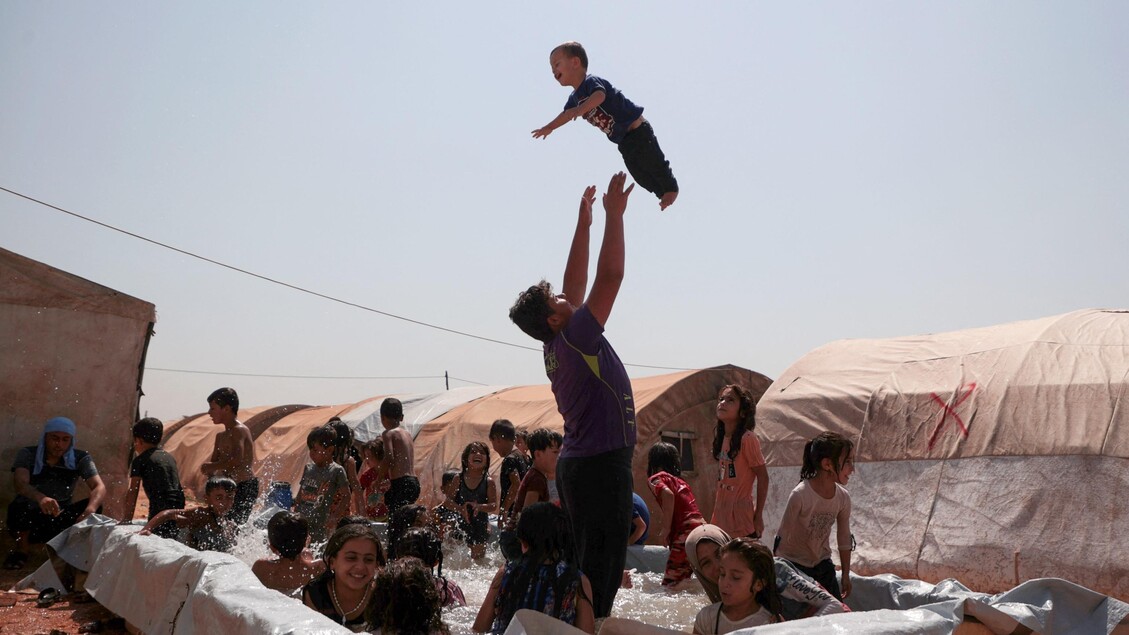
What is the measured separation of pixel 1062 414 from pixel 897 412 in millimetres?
1692

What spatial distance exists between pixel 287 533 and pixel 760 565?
2544mm

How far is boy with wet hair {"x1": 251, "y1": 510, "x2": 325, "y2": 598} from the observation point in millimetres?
4965

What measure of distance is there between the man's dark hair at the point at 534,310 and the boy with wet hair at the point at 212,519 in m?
4.14

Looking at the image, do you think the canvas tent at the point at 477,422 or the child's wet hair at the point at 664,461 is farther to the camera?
the canvas tent at the point at 477,422

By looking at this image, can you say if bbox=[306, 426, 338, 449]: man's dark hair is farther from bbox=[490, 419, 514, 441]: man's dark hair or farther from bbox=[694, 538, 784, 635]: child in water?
bbox=[694, 538, 784, 635]: child in water

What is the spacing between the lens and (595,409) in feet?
12.1

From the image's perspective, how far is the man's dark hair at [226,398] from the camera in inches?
303

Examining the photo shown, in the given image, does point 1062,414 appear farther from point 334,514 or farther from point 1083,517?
point 334,514

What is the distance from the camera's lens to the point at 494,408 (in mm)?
16172

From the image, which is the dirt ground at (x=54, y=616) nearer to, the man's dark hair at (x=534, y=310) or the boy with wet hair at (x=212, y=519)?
the boy with wet hair at (x=212, y=519)

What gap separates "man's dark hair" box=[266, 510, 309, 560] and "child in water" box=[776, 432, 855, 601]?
254 centimetres

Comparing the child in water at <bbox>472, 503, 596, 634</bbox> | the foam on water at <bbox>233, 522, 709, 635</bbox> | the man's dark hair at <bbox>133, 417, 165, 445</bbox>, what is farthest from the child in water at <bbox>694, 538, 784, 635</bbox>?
the man's dark hair at <bbox>133, 417, 165, 445</bbox>

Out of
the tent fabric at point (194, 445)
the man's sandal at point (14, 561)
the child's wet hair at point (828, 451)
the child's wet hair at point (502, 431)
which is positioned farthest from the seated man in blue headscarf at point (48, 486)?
the tent fabric at point (194, 445)

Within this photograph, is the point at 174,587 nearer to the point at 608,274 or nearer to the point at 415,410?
the point at 608,274
